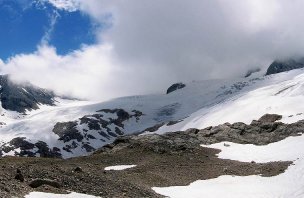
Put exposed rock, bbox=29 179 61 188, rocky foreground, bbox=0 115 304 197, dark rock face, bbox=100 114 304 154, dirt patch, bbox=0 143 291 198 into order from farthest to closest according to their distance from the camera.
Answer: dark rock face, bbox=100 114 304 154 < dirt patch, bbox=0 143 291 198 < rocky foreground, bbox=0 115 304 197 < exposed rock, bbox=29 179 61 188

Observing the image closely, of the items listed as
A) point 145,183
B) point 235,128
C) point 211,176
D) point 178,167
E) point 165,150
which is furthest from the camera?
point 235,128

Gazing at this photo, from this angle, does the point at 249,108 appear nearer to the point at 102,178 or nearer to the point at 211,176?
the point at 211,176

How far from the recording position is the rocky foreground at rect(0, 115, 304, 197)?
103 feet

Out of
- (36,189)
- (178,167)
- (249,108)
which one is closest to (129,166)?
(178,167)

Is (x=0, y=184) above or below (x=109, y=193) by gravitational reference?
above

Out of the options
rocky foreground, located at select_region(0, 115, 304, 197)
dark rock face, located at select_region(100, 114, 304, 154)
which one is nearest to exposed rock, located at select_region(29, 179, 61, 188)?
rocky foreground, located at select_region(0, 115, 304, 197)

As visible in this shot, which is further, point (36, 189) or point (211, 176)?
point (211, 176)

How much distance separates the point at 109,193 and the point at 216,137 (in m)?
42.5

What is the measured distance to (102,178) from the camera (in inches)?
1379

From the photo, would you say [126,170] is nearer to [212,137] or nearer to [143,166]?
[143,166]

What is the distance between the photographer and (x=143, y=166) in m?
48.6

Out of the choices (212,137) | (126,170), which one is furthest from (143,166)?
(212,137)

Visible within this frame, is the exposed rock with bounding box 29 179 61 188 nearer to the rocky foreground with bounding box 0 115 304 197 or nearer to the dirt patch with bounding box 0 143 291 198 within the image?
the rocky foreground with bounding box 0 115 304 197

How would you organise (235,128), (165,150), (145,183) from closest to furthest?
(145,183) < (165,150) < (235,128)
